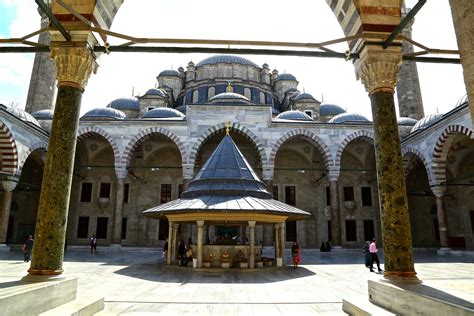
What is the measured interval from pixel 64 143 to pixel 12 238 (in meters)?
19.1

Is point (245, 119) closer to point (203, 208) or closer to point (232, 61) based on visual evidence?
point (203, 208)

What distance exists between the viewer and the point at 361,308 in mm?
4059

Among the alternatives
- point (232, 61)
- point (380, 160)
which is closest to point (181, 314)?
point (380, 160)

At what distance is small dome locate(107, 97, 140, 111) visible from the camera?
90.4 feet

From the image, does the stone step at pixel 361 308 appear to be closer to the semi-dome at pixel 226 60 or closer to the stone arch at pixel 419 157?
the stone arch at pixel 419 157

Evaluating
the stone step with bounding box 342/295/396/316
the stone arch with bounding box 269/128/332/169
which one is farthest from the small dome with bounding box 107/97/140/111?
the stone step with bounding box 342/295/396/316

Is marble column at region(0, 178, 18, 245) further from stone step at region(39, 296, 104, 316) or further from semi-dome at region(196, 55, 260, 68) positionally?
semi-dome at region(196, 55, 260, 68)

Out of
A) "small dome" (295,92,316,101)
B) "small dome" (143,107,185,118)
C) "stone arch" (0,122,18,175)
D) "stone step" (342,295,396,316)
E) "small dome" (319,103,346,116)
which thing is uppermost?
"small dome" (295,92,316,101)

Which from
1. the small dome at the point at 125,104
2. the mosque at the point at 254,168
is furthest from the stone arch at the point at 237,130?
the small dome at the point at 125,104

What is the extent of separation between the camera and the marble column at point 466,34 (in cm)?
266

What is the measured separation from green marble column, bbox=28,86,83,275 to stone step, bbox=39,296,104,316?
47 cm

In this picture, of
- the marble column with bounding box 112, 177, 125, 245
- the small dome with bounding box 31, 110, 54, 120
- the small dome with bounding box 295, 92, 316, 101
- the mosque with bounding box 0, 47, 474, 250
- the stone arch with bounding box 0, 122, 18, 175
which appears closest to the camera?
the stone arch with bounding box 0, 122, 18, 175

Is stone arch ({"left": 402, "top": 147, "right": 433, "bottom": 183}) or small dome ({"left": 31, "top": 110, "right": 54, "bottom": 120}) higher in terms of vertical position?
small dome ({"left": 31, "top": 110, "right": 54, "bottom": 120})

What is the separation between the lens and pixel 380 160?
4.64m
